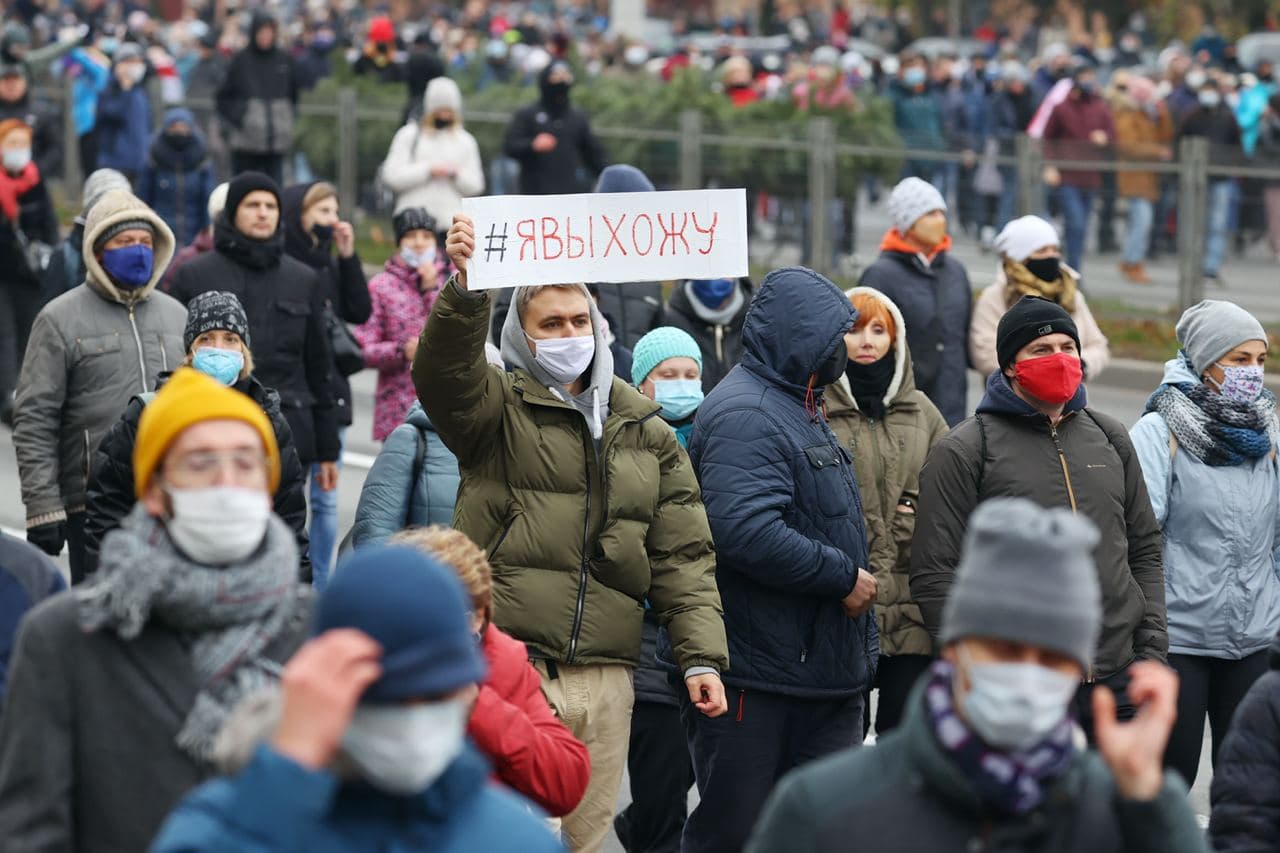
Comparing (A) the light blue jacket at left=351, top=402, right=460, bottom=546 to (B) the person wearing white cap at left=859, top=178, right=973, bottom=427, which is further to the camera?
(B) the person wearing white cap at left=859, top=178, right=973, bottom=427

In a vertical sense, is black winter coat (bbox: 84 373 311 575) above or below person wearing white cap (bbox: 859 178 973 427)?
above

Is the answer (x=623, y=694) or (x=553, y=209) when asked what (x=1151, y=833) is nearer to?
(x=623, y=694)

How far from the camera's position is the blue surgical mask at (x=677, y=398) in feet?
24.3

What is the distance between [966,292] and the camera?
1010 centimetres

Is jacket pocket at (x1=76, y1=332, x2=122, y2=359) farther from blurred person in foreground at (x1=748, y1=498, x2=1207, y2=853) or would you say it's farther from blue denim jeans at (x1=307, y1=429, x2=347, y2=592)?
blurred person in foreground at (x1=748, y1=498, x2=1207, y2=853)

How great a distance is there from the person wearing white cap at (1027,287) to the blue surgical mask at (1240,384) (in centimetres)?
284

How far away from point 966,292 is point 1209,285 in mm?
7877

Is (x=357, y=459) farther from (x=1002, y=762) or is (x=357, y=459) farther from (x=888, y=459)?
(x=1002, y=762)

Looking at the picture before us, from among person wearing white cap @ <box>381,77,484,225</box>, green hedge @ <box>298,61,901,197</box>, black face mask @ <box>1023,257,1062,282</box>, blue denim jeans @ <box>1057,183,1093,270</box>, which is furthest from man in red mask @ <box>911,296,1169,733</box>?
green hedge @ <box>298,61,901,197</box>

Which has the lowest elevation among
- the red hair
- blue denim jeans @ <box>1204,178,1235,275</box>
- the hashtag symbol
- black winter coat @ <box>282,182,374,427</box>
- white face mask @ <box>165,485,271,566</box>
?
blue denim jeans @ <box>1204,178,1235,275</box>

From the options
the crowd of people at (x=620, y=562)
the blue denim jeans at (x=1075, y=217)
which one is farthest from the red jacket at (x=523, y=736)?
the blue denim jeans at (x=1075, y=217)

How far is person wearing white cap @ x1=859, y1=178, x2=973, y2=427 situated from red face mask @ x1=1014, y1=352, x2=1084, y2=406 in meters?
3.34

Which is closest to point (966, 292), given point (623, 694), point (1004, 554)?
point (623, 694)

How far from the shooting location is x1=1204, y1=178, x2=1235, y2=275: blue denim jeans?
17141 mm
